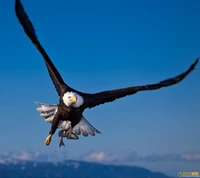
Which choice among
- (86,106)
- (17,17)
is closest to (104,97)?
(86,106)

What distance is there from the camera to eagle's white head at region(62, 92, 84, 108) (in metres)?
12.8

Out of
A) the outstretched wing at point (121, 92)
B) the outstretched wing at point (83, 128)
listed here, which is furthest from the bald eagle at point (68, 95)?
the outstretched wing at point (83, 128)

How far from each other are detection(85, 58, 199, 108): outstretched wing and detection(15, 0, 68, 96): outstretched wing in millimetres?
818

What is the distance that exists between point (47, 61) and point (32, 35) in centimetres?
83

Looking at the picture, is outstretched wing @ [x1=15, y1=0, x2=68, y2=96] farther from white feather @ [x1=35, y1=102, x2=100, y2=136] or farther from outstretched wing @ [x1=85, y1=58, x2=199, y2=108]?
white feather @ [x1=35, y1=102, x2=100, y2=136]

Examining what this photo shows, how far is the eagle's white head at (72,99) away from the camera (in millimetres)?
12797

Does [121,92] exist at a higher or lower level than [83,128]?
→ higher

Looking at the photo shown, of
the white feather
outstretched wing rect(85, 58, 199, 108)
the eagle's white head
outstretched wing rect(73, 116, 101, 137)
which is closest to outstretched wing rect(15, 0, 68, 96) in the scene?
the eagle's white head

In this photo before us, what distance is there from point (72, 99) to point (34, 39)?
1.87 meters

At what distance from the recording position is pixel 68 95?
42.4 ft

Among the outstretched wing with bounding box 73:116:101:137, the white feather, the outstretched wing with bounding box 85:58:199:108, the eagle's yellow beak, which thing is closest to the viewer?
the eagle's yellow beak

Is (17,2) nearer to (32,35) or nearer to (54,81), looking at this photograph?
(32,35)

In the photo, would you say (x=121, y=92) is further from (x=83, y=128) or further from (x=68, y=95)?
(x=68, y=95)

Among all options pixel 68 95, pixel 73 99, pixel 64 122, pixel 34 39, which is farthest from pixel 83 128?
pixel 34 39
